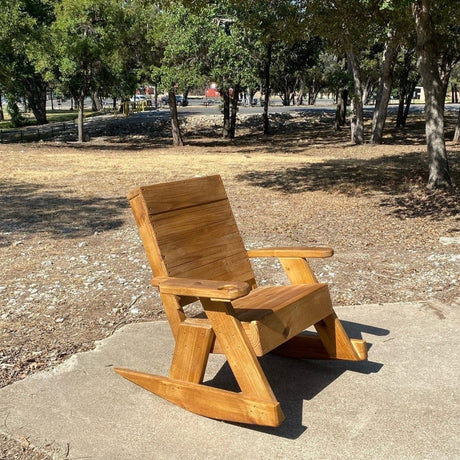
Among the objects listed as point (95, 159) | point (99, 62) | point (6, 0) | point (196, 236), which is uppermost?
point (6, 0)

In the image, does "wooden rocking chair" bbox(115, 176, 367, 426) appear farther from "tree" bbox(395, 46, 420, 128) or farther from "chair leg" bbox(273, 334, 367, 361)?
"tree" bbox(395, 46, 420, 128)

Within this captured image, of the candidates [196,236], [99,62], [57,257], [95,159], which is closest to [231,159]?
[95,159]

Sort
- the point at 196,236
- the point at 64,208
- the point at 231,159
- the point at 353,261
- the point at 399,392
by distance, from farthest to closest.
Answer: the point at 231,159, the point at 64,208, the point at 353,261, the point at 196,236, the point at 399,392

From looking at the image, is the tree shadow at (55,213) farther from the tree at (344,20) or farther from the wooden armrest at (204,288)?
the tree at (344,20)

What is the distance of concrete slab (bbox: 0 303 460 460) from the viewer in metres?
2.76

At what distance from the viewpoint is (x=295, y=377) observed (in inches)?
138

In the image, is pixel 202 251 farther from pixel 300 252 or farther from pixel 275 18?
pixel 275 18

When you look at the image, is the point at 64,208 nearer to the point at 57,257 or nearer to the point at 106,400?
the point at 57,257

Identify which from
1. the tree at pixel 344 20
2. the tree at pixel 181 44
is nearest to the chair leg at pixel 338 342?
the tree at pixel 344 20

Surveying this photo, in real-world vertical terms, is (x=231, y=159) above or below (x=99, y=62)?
below

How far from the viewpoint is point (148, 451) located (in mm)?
2754

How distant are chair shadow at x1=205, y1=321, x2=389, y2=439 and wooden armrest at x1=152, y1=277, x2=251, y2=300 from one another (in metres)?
0.75

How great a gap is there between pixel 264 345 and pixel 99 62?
2167 centimetres

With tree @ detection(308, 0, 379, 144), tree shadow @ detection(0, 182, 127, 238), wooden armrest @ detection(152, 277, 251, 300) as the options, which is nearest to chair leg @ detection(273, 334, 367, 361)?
wooden armrest @ detection(152, 277, 251, 300)
